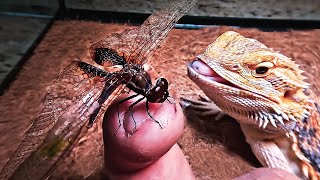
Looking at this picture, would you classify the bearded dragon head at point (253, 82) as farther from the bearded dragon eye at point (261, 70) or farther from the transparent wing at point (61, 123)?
the transparent wing at point (61, 123)

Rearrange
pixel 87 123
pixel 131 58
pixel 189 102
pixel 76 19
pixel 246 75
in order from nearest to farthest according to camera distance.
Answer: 1. pixel 87 123
2. pixel 131 58
3. pixel 246 75
4. pixel 189 102
5. pixel 76 19

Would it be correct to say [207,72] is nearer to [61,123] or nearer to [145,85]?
[145,85]

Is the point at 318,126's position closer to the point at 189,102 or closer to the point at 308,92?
the point at 308,92

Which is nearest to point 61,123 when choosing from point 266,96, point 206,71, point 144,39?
point 144,39

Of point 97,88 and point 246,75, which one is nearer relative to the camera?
point 97,88

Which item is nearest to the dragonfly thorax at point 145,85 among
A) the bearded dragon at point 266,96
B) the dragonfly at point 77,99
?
the dragonfly at point 77,99

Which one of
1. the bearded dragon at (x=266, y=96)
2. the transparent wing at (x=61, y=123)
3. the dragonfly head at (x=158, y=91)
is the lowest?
the bearded dragon at (x=266, y=96)

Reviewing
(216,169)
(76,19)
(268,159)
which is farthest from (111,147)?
(76,19)

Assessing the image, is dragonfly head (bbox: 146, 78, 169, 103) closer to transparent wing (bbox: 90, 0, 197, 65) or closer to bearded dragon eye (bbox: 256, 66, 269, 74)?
transparent wing (bbox: 90, 0, 197, 65)
